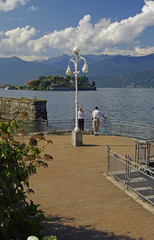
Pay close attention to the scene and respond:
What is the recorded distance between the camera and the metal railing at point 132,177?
23.9 feet

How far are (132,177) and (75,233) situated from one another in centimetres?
384

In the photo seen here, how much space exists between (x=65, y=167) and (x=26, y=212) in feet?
18.9

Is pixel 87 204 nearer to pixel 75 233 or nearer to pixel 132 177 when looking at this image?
pixel 75 233

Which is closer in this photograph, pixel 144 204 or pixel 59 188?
pixel 144 204

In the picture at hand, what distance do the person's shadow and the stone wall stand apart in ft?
71.5

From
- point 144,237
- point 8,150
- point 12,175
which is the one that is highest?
point 8,150

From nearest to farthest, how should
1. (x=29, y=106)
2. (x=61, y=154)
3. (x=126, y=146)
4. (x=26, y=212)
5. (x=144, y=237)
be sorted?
1. (x=26, y=212)
2. (x=144, y=237)
3. (x=61, y=154)
4. (x=126, y=146)
5. (x=29, y=106)

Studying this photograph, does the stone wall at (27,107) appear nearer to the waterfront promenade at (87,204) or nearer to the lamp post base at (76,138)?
the lamp post base at (76,138)

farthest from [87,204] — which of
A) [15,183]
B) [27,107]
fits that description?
[27,107]

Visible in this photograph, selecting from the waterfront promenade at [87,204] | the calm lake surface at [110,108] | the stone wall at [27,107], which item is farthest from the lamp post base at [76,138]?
the calm lake surface at [110,108]

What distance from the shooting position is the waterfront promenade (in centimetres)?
534

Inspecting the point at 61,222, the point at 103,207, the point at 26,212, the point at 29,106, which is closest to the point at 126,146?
the point at 103,207

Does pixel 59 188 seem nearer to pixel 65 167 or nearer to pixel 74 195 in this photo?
pixel 74 195

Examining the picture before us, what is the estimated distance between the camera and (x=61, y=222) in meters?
5.70
